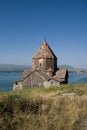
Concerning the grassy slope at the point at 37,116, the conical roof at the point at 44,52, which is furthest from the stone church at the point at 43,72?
the grassy slope at the point at 37,116

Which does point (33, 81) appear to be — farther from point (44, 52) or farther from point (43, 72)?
point (44, 52)

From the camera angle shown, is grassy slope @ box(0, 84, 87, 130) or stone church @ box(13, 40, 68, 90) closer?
grassy slope @ box(0, 84, 87, 130)

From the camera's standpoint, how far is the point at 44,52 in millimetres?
44969

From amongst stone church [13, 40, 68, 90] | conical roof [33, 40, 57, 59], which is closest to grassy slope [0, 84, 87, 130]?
stone church [13, 40, 68, 90]

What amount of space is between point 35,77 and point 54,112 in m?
36.0

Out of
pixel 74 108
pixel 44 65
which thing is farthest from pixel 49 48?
pixel 74 108

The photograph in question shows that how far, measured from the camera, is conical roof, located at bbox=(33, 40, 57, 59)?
44438 mm

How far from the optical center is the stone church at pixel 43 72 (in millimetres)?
43188

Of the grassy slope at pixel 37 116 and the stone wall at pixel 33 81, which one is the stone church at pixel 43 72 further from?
the grassy slope at pixel 37 116

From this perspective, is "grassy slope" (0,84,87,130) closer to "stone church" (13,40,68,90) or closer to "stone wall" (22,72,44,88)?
"stone church" (13,40,68,90)

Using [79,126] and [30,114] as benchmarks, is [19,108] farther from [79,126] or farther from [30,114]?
[79,126]

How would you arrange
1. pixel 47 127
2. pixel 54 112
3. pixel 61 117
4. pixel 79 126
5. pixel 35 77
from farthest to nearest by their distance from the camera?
pixel 35 77, pixel 54 112, pixel 61 117, pixel 79 126, pixel 47 127

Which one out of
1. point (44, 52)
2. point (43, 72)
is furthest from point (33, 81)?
point (44, 52)

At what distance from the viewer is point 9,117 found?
21.7ft
